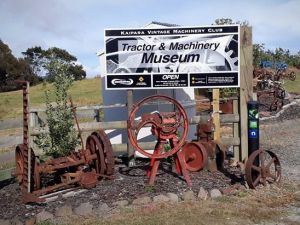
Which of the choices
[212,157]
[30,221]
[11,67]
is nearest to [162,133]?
[212,157]

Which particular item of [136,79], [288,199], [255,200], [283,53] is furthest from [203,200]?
[283,53]

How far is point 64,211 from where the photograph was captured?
7047 millimetres

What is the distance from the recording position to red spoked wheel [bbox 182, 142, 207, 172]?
920 cm

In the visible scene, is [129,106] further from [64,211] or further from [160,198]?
[64,211]

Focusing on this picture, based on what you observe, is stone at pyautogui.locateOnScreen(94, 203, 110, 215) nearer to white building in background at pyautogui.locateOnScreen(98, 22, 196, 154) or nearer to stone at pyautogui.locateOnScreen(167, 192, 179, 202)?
stone at pyautogui.locateOnScreen(167, 192, 179, 202)

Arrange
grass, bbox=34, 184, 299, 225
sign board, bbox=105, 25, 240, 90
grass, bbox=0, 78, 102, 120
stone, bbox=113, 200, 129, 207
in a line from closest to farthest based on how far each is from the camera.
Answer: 1. grass, bbox=34, 184, 299, 225
2. stone, bbox=113, 200, 129, 207
3. sign board, bbox=105, 25, 240, 90
4. grass, bbox=0, 78, 102, 120

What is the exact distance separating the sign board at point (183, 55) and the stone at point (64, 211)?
3.61 metres

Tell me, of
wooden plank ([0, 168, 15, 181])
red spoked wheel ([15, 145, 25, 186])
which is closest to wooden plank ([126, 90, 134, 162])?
wooden plank ([0, 168, 15, 181])

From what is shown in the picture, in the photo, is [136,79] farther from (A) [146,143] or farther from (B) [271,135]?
(B) [271,135]

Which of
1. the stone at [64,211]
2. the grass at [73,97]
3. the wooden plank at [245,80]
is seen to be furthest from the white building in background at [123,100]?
the grass at [73,97]

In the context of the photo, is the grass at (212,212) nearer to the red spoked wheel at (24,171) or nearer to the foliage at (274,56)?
the red spoked wheel at (24,171)

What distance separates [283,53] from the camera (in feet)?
146

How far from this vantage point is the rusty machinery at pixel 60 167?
302 inches

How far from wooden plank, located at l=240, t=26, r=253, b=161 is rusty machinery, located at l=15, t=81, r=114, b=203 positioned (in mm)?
3007
